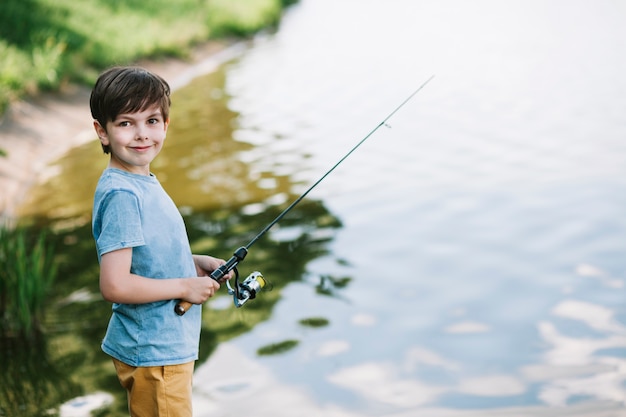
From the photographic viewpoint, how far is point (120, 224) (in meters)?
2.28

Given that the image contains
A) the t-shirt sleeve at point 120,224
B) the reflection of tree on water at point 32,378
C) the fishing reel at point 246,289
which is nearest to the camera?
the t-shirt sleeve at point 120,224

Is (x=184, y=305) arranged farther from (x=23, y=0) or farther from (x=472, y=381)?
(x=23, y=0)

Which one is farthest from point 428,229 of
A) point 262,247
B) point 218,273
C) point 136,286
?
point 136,286

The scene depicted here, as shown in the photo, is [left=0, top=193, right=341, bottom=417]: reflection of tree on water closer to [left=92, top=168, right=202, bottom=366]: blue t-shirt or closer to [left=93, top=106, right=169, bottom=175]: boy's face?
[left=92, top=168, right=202, bottom=366]: blue t-shirt

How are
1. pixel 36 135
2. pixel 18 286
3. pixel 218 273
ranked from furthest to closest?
1. pixel 36 135
2. pixel 18 286
3. pixel 218 273

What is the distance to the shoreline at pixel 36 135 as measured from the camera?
28.1 ft

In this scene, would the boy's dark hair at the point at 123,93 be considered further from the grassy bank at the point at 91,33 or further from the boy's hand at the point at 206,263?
the grassy bank at the point at 91,33

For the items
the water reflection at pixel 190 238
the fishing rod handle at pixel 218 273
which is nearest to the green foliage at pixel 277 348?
the water reflection at pixel 190 238

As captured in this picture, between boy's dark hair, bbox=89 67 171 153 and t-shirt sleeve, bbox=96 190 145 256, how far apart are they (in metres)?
0.24

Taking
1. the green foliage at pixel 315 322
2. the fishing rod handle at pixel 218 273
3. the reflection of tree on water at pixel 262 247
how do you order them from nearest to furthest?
the fishing rod handle at pixel 218 273 → the green foliage at pixel 315 322 → the reflection of tree on water at pixel 262 247

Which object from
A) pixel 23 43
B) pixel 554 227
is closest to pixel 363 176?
pixel 554 227

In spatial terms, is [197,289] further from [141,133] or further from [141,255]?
[141,133]

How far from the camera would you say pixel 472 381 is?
4.15m

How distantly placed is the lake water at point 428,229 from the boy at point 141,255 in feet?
5.37
